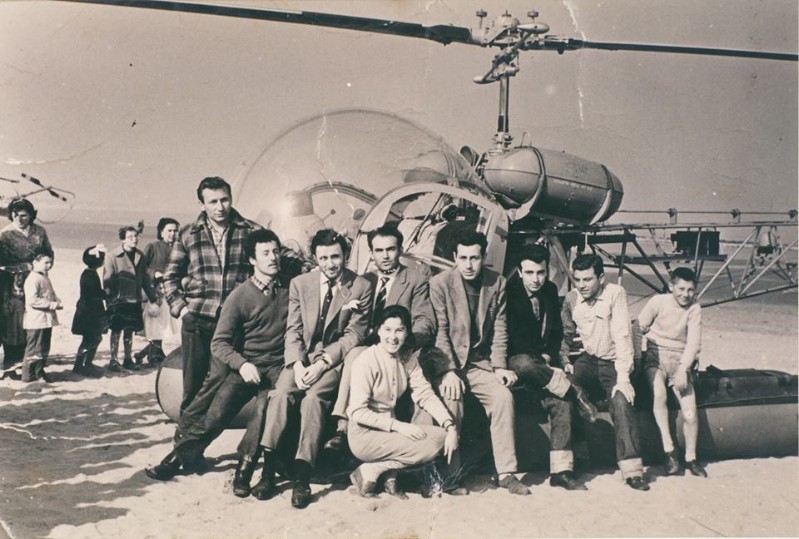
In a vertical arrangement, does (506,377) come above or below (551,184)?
below

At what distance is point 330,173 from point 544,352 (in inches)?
87.0

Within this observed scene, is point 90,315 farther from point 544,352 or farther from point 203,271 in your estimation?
point 544,352

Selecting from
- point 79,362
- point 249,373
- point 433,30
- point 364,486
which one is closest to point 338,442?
point 364,486

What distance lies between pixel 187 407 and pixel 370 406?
140cm

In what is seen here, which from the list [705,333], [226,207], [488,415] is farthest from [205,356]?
[705,333]

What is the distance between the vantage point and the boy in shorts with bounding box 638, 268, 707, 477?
4.75 meters

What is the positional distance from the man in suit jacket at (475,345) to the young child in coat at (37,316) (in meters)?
4.52

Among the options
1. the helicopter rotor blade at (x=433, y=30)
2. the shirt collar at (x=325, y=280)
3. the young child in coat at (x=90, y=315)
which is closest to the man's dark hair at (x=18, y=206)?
the young child in coat at (x=90, y=315)

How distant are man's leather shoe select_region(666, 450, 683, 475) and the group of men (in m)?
0.34

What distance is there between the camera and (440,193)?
18.8ft

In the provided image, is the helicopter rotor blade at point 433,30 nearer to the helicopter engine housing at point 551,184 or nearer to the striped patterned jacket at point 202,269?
the helicopter engine housing at point 551,184

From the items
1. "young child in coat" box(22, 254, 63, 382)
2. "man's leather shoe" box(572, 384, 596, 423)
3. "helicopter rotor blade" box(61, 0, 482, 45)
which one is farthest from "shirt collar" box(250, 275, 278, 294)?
"young child in coat" box(22, 254, 63, 382)

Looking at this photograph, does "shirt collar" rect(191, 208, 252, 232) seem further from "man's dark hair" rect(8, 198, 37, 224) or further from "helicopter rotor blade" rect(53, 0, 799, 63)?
"man's dark hair" rect(8, 198, 37, 224)

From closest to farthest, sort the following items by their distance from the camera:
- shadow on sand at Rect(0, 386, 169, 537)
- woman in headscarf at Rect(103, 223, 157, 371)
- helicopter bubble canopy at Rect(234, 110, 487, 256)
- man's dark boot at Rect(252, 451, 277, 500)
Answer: shadow on sand at Rect(0, 386, 169, 537)
man's dark boot at Rect(252, 451, 277, 500)
helicopter bubble canopy at Rect(234, 110, 487, 256)
woman in headscarf at Rect(103, 223, 157, 371)
